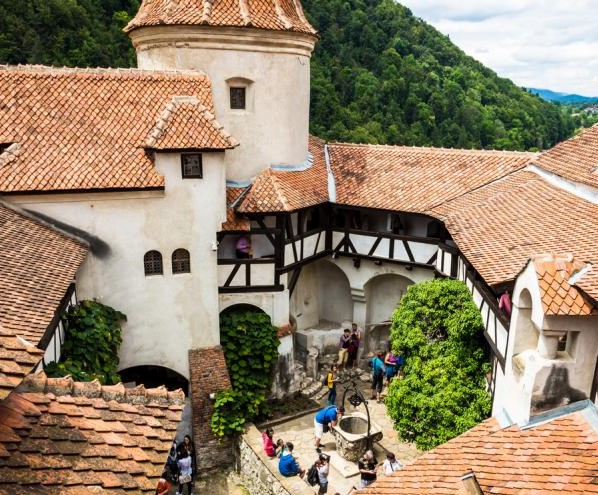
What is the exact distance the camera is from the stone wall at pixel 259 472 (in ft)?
45.8

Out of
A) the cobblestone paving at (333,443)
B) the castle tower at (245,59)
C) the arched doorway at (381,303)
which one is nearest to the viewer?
the cobblestone paving at (333,443)

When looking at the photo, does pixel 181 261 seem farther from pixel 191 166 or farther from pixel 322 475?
pixel 322 475

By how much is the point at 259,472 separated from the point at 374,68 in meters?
50.7

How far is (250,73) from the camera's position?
60.7 feet

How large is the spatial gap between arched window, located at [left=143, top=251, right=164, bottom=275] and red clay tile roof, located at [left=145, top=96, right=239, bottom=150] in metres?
3.25

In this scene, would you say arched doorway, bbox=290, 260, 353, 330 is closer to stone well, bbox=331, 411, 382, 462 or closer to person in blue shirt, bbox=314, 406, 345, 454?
person in blue shirt, bbox=314, 406, 345, 454

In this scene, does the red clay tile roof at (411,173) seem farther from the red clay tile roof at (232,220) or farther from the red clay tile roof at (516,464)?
the red clay tile roof at (516,464)

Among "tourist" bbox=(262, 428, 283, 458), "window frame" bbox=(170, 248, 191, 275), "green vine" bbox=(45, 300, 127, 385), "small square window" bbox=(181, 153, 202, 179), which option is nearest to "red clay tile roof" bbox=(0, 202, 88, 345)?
"green vine" bbox=(45, 300, 127, 385)

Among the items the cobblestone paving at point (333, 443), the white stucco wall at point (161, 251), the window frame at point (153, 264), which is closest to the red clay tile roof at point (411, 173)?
the white stucco wall at point (161, 251)

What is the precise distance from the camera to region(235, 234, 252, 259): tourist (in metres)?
18.2

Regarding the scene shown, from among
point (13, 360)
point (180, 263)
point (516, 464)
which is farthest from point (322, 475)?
point (13, 360)

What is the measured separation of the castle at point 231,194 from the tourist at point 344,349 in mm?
1224

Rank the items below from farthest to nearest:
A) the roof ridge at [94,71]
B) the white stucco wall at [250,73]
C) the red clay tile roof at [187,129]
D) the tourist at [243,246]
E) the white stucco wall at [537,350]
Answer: the tourist at [243,246] → the white stucco wall at [250,73] → the roof ridge at [94,71] → the red clay tile roof at [187,129] → the white stucco wall at [537,350]

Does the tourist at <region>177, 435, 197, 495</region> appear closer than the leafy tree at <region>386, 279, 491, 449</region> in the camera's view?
No
